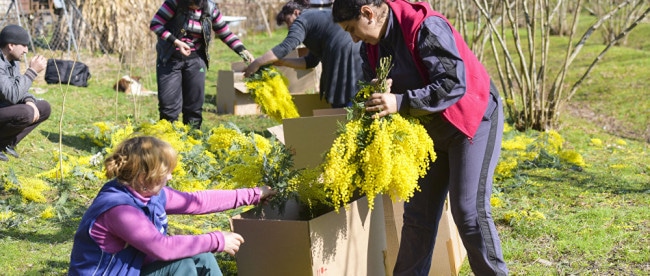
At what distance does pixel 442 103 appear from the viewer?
9.99ft

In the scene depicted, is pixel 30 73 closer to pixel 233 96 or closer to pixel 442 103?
pixel 233 96

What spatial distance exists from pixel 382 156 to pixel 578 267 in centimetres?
179

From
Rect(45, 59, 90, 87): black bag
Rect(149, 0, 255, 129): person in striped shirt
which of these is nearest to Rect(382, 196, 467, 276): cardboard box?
Rect(149, 0, 255, 129): person in striped shirt

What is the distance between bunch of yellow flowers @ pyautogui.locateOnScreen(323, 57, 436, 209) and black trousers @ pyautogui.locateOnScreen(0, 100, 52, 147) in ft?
12.2

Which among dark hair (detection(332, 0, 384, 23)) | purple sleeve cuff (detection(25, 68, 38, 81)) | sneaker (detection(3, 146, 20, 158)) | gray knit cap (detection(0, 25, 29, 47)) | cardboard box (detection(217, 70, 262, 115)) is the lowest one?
cardboard box (detection(217, 70, 262, 115))

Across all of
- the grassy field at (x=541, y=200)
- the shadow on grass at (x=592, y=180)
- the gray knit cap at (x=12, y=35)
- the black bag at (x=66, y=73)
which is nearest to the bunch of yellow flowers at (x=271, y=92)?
the grassy field at (x=541, y=200)

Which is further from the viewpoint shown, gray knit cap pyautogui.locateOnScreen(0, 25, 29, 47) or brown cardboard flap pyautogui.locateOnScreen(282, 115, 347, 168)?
gray knit cap pyautogui.locateOnScreen(0, 25, 29, 47)

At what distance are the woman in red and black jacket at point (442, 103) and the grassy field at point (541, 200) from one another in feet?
2.99

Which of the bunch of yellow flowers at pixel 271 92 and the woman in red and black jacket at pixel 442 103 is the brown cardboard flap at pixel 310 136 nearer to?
the bunch of yellow flowers at pixel 271 92

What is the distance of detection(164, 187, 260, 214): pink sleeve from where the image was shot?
3.19m

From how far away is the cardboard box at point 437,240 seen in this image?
3859mm

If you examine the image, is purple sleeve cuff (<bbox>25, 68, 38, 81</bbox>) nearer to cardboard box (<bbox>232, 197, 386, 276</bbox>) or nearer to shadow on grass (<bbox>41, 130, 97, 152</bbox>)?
shadow on grass (<bbox>41, 130, 97, 152</bbox>)

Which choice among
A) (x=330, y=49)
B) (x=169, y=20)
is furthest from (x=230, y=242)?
(x=169, y=20)

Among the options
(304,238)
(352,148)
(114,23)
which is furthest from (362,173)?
(114,23)
